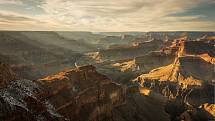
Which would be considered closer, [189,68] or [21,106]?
[21,106]

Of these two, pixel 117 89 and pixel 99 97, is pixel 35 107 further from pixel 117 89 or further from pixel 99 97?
pixel 117 89

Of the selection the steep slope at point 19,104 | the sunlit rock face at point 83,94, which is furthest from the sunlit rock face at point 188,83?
the steep slope at point 19,104

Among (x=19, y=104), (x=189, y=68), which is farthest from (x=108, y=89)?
(x=189, y=68)

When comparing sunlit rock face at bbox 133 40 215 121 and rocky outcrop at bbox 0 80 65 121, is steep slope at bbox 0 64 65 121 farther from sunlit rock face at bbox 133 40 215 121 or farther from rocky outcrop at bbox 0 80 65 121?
sunlit rock face at bbox 133 40 215 121

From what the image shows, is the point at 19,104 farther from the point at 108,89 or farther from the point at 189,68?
the point at 189,68

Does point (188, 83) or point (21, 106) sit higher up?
point (21, 106)

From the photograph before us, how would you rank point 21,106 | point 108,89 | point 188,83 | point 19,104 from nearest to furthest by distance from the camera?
point 21,106 → point 19,104 → point 108,89 → point 188,83

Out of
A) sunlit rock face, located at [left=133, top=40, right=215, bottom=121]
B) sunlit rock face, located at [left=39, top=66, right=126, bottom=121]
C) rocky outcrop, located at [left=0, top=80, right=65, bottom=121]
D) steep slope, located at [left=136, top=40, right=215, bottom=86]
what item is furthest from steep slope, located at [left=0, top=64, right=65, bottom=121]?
steep slope, located at [left=136, top=40, right=215, bottom=86]

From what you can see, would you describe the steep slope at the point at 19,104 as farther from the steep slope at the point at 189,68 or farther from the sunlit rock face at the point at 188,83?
the steep slope at the point at 189,68

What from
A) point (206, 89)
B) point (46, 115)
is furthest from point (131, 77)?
point (46, 115)
